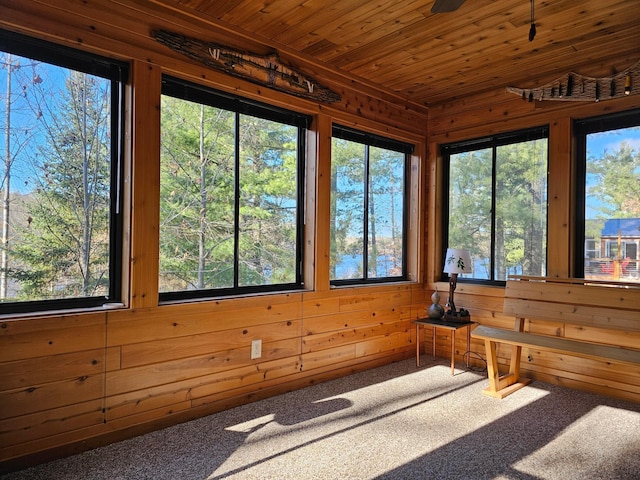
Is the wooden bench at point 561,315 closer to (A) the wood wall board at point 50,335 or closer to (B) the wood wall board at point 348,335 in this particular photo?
(B) the wood wall board at point 348,335

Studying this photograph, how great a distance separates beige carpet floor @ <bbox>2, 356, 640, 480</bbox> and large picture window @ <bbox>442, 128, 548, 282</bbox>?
1.21m

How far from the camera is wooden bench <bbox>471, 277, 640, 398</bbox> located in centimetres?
288

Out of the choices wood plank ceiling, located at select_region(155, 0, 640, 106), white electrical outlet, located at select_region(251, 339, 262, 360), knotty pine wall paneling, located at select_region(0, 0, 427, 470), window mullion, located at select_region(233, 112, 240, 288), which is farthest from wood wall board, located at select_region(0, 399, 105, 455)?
wood plank ceiling, located at select_region(155, 0, 640, 106)

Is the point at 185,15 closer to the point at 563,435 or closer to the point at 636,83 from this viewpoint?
the point at 636,83

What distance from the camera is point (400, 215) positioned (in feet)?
14.4

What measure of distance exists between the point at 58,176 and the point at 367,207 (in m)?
2.52

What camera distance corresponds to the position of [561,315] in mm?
3268

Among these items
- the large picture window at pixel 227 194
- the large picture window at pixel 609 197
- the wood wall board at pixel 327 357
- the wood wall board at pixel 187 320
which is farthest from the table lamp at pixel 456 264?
the wood wall board at pixel 187 320

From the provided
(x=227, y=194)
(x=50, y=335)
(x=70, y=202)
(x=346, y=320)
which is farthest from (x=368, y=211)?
(x=50, y=335)

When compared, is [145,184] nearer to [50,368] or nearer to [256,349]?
[50,368]

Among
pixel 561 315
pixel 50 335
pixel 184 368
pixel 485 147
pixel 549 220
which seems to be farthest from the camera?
pixel 485 147

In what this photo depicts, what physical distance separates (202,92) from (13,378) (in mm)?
1966

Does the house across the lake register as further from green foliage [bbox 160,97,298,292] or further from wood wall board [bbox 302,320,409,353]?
green foliage [bbox 160,97,298,292]

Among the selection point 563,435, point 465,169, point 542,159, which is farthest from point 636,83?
point 563,435
